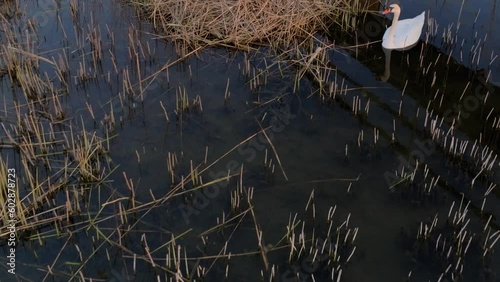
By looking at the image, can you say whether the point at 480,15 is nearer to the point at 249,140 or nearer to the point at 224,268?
the point at 249,140

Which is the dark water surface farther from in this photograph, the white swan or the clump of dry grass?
the clump of dry grass

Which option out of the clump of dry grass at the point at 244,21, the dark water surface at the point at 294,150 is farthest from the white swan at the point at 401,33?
the clump of dry grass at the point at 244,21

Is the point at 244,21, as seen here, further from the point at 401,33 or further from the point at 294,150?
the point at 294,150

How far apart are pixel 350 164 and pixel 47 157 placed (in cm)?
319

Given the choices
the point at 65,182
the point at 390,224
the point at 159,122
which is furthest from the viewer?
the point at 159,122

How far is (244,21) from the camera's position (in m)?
7.60

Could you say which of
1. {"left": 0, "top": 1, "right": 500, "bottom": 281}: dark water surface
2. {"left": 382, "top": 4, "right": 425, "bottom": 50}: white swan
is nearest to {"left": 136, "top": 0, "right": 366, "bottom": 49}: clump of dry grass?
{"left": 0, "top": 1, "right": 500, "bottom": 281}: dark water surface

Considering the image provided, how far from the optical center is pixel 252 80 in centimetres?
678

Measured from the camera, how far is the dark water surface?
14.3ft

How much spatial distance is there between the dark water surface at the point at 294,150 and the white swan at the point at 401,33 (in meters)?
0.20

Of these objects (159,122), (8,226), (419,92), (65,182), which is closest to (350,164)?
(419,92)

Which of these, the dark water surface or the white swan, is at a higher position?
the white swan

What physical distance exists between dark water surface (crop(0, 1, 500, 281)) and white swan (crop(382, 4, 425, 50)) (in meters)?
0.20

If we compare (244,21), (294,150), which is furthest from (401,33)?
(294,150)
